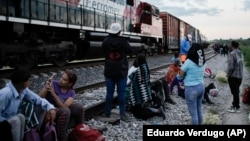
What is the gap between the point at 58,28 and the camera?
47.4ft

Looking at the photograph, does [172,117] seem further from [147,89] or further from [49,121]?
[49,121]

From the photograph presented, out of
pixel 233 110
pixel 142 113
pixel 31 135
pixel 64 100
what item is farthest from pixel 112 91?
pixel 233 110

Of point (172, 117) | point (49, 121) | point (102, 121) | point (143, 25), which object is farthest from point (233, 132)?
point (143, 25)

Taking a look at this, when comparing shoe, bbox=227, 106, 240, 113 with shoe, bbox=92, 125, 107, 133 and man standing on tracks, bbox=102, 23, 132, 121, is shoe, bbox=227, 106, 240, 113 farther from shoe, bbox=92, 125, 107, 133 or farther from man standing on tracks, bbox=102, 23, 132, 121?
shoe, bbox=92, 125, 107, 133

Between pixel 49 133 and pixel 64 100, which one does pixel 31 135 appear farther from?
pixel 64 100

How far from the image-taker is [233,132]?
4.21 meters

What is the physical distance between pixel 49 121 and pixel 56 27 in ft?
33.1

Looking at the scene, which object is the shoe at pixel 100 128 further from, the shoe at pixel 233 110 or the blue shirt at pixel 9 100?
the shoe at pixel 233 110

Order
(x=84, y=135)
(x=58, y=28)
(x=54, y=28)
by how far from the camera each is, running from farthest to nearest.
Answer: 1. (x=58, y=28)
2. (x=54, y=28)
3. (x=84, y=135)

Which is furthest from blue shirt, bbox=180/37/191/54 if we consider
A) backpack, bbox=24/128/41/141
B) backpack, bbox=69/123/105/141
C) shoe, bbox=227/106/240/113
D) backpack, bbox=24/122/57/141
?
backpack, bbox=24/128/41/141

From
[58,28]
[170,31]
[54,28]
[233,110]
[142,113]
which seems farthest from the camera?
[170,31]

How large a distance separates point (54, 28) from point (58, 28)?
36 cm

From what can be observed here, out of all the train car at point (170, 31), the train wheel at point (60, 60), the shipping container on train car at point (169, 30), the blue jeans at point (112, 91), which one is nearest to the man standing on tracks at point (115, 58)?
the blue jeans at point (112, 91)

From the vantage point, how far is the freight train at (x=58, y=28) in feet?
37.4
